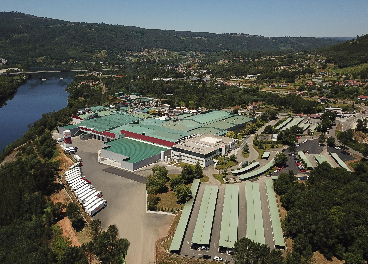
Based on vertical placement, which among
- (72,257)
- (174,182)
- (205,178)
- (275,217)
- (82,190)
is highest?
(275,217)

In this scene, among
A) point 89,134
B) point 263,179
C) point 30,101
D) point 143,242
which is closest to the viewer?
point 143,242

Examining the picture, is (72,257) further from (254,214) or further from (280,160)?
(280,160)

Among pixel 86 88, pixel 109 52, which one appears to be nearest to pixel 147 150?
pixel 86 88

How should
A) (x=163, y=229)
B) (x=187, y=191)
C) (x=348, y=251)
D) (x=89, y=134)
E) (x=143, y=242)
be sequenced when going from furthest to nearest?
1. (x=89, y=134)
2. (x=187, y=191)
3. (x=163, y=229)
4. (x=143, y=242)
5. (x=348, y=251)

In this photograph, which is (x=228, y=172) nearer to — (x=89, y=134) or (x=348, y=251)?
(x=348, y=251)

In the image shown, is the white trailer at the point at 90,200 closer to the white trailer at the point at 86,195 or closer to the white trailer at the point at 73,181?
the white trailer at the point at 86,195

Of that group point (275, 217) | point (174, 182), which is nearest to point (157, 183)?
point (174, 182)
